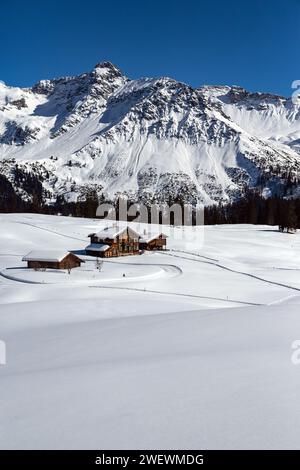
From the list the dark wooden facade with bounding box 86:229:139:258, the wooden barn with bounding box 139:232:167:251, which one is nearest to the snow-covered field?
the dark wooden facade with bounding box 86:229:139:258

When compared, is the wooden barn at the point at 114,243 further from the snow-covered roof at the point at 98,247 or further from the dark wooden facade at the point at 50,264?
the dark wooden facade at the point at 50,264

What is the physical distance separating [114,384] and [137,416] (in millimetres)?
1828

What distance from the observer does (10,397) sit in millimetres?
8922

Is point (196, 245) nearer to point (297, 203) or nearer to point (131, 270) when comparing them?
point (131, 270)

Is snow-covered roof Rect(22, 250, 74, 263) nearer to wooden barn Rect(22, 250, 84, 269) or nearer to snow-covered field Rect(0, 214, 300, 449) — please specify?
wooden barn Rect(22, 250, 84, 269)

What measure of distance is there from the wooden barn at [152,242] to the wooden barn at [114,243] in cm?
117

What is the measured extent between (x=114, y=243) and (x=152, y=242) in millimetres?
7490

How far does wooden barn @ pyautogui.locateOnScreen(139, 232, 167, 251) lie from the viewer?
204 feet

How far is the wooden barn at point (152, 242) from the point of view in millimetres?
62219

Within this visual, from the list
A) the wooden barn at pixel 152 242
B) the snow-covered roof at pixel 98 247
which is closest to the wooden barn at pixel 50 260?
the snow-covered roof at pixel 98 247

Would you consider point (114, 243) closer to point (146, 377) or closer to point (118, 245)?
point (118, 245)

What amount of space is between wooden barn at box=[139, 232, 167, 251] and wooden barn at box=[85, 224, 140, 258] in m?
1.17

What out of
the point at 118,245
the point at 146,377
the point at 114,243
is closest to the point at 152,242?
the point at 118,245

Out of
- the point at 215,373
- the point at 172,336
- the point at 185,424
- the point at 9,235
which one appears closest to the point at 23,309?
the point at 172,336
